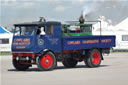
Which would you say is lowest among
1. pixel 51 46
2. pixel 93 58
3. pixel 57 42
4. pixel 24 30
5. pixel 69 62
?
pixel 69 62

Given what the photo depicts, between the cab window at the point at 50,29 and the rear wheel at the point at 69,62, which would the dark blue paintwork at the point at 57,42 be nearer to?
the cab window at the point at 50,29

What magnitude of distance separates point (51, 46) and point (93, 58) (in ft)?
9.08

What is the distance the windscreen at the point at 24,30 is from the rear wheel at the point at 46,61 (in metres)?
1.25

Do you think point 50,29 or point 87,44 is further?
point 87,44

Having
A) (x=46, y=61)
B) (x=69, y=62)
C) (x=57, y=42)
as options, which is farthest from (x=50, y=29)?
(x=69, y=62)

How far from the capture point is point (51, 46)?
2145 centimetres

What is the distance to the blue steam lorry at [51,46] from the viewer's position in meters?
20.9

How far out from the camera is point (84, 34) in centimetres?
2439

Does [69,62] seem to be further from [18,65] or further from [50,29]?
[18,65]

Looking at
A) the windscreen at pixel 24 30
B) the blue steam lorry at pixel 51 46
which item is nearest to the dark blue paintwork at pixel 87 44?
the blue steam lorry at pixel 51 46

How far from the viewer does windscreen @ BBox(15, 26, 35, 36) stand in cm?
2124

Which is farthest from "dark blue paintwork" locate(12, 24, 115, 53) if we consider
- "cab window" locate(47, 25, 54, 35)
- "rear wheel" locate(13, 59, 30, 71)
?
"rear wheel" locate(13, 59, 30, 71)

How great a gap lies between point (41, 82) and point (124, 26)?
4113cm

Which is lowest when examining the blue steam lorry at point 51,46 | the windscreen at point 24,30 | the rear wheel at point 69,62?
the rear wheel at point 69,62
